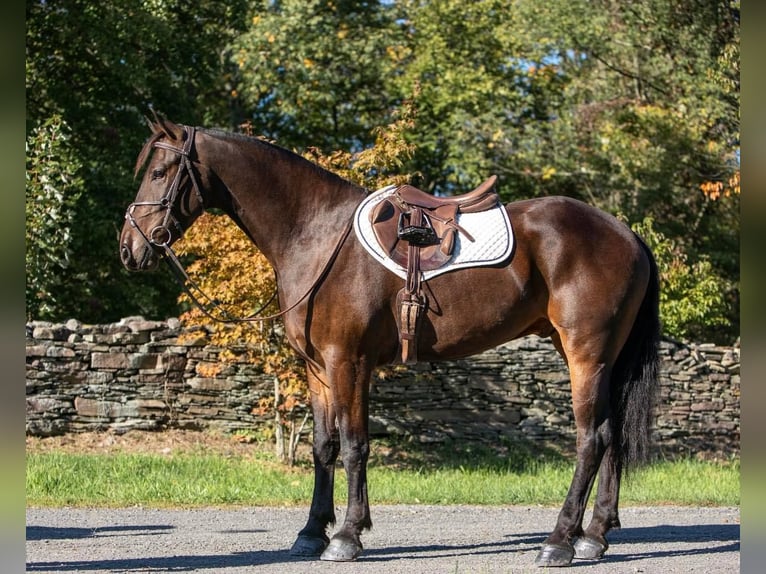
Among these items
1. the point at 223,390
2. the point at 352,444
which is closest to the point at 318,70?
the point at 223,390

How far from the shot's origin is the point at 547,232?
5848 mm

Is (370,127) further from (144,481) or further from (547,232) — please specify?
(547,232)

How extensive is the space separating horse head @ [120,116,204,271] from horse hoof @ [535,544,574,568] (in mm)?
2859

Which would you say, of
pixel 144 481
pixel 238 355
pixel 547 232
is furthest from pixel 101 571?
pixel 238 355

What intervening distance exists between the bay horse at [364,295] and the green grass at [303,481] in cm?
233

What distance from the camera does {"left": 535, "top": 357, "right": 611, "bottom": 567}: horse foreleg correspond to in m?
5.68

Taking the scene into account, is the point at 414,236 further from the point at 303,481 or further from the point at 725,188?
the point at 725,188

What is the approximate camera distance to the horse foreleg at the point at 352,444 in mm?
5535

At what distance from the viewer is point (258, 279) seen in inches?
389

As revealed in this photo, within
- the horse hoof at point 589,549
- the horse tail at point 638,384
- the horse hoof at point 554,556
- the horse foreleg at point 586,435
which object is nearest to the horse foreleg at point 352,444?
the horse hoof at point 554,556

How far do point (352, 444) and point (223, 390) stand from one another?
6.75 meters

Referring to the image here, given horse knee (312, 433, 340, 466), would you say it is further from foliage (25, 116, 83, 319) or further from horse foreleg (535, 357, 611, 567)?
foliage (25, 116, 83, 319)

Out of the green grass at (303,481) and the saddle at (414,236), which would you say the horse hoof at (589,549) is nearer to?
the saddle at (414,236)

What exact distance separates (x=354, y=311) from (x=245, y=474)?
487cm
